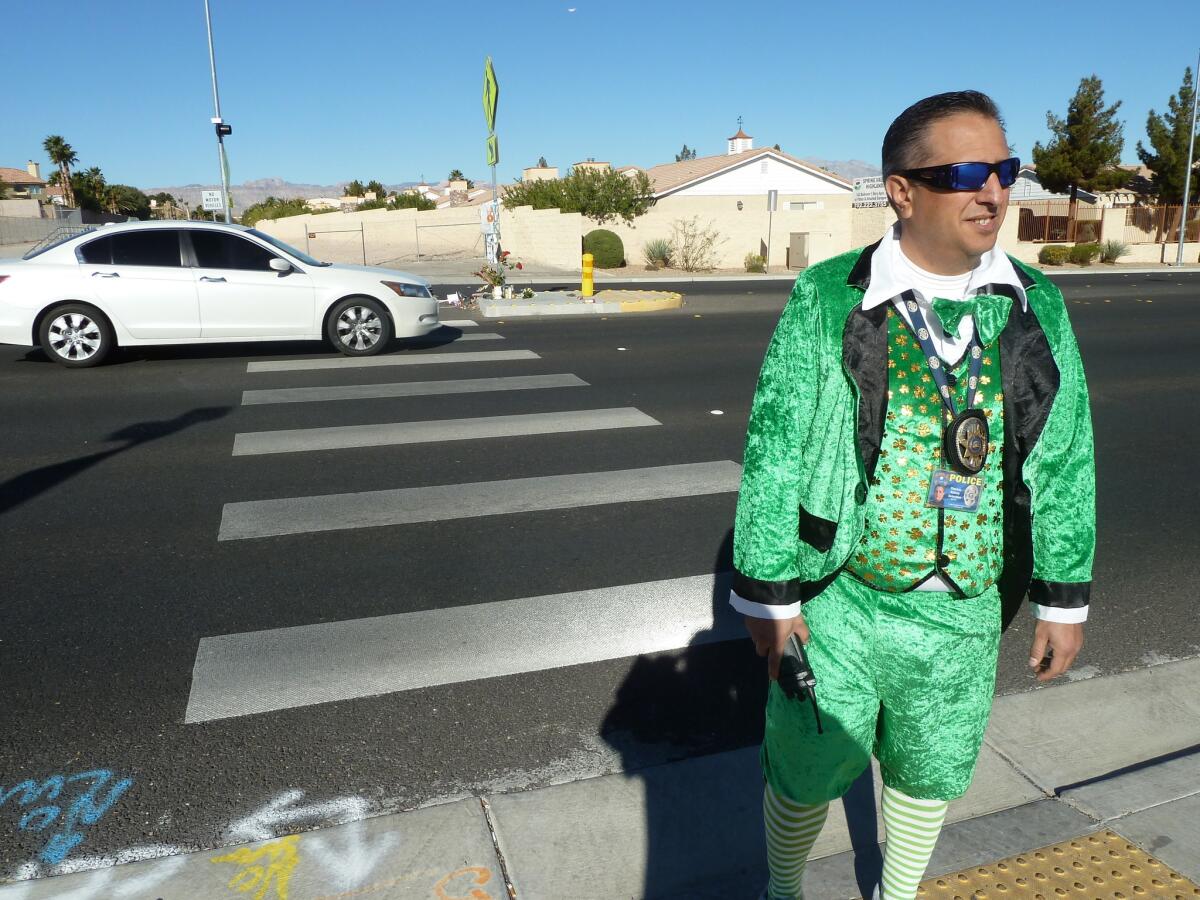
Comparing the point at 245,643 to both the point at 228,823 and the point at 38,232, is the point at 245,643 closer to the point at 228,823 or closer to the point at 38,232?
the point at 228,823

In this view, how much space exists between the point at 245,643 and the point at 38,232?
53.9m

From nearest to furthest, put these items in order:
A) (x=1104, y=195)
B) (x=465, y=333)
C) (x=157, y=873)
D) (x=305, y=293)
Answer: (x=157, y=873)
(x=305, y=293)
(x=465, y=333)
(x=1104, y=195)

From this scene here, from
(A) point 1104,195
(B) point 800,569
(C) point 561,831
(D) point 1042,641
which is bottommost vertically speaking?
(C) point 561,831

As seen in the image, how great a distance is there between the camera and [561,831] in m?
2.81

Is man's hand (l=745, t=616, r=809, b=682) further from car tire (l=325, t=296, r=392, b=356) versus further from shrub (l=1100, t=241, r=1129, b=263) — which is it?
shrub (l=1100, t=241, r=1129, b=263)

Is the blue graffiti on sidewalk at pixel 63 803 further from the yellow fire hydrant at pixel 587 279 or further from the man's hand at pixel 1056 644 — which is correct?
the yellow fire hydrant at pixel 587 279

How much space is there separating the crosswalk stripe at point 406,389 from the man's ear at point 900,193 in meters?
7.35

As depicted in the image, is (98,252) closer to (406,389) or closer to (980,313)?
(406,389)

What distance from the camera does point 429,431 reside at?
7504 mm

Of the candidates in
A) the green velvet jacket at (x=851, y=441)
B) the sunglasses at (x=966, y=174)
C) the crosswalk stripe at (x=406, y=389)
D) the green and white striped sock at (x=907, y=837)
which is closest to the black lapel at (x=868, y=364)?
the green velvet jacket at (x=851, y=441)

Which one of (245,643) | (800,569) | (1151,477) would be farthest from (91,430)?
(1151,477)

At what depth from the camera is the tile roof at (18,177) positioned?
358 ft

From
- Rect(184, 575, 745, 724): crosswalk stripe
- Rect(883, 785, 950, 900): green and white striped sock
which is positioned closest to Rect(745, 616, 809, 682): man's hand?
Rect(883, 785, 950, 900): green and white striped sock

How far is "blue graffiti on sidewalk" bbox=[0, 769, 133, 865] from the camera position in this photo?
275 cm
